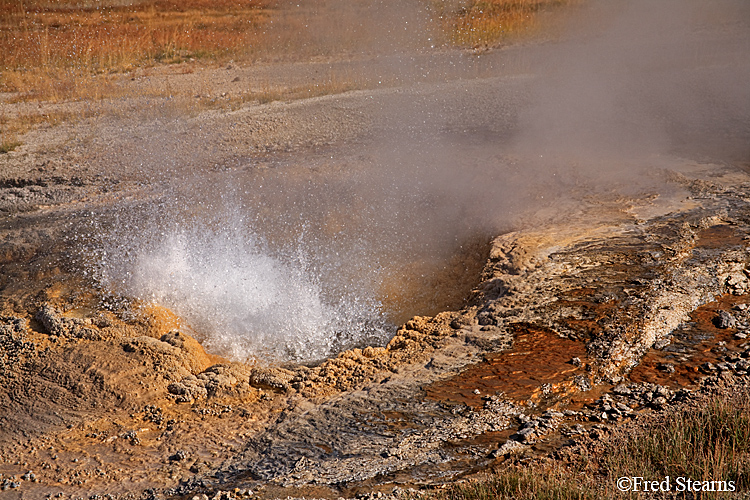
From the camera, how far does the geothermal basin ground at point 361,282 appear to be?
3064 mm

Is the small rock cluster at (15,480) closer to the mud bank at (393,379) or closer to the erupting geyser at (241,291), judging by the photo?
the mud bank at (393,379)

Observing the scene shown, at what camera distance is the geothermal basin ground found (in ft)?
10.1

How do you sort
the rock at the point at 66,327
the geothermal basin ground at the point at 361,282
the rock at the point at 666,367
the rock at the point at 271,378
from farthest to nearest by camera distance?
the rock at the point at 66,327 → the rock at the point at 271,378 → the rock at the point at 666,367 → the geothermal basin ground at the point at 361,282

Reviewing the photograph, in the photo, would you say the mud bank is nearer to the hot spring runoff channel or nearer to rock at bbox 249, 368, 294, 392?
rock at bbox 249, 368, 294, 392

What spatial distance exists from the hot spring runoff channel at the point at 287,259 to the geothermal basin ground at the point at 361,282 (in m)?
0.03

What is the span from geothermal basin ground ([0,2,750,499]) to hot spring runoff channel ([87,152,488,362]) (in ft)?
0.09

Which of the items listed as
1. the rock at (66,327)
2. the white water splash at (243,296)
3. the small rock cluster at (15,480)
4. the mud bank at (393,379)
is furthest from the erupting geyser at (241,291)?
the small rock cluster at (15,480)

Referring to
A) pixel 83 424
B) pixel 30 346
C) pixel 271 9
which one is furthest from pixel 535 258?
pixel 271 9

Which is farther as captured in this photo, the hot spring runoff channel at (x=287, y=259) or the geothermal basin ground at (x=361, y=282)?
the hot spring runoff channel at (x=287, y=259)

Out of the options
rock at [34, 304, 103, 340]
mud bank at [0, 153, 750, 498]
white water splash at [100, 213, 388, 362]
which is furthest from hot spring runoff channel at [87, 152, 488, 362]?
rock at [34, 304, 103, 340]

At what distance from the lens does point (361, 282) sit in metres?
5.08

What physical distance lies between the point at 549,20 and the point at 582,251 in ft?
25.4

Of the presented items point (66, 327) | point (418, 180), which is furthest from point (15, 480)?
point (418, 180)

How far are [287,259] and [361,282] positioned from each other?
2.51 ft
